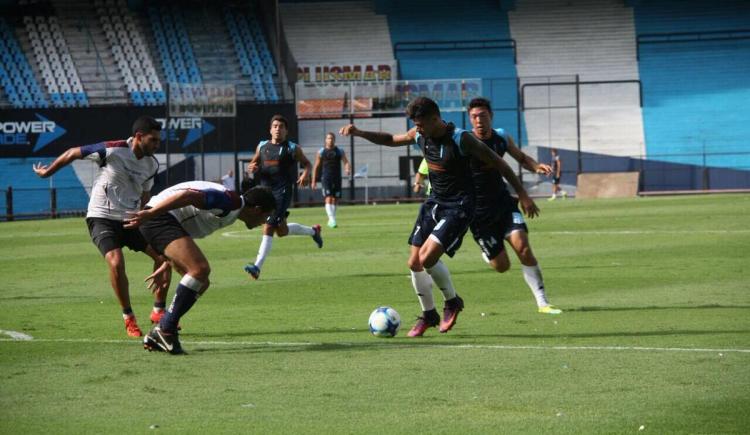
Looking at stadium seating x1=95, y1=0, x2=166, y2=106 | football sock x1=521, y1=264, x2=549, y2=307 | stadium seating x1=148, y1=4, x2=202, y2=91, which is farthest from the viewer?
stadium seating x1=148, y1=4, x2=202, y2=91

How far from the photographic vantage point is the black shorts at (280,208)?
726 inches

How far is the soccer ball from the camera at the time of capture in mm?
10539

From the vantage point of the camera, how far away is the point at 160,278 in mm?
11430

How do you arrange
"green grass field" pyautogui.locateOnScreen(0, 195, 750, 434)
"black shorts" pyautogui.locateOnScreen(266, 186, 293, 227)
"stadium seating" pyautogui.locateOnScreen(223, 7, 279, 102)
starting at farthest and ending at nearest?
"stadium seating" pyautogui.locateOnScreen(223, 7, 279, 102)
"black shorts" pyautogui.locateOnScreen(266, 186, 293, 227)
"green grass field" pyautogui.locateOnScreen(0, 195, 750, 434)

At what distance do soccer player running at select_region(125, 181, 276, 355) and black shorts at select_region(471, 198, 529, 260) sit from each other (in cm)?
355

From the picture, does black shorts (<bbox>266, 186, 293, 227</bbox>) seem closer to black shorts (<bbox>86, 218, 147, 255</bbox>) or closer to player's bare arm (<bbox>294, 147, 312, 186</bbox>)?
player's bare arm (<bbox>294, 147, 312, 186</bbox>)

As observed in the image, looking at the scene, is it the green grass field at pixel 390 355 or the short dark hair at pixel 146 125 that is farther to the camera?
the short dark hair at pixel 146 125

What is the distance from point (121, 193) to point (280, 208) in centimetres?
714

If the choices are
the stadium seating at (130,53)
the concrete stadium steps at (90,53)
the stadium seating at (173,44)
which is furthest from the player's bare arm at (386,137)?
the stadium seating at (173,44)

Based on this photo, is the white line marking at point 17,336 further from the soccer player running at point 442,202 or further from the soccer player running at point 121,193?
the soccer player running at point 442,202

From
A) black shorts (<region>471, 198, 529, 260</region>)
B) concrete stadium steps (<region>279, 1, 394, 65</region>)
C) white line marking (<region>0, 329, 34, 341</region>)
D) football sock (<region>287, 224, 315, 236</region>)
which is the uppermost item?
concrete stadium steps (<region>279, 1, 394, 65</region>)

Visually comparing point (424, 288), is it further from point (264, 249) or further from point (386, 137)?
point (264, 249)

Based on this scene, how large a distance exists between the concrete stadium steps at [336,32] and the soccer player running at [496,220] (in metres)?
43.9

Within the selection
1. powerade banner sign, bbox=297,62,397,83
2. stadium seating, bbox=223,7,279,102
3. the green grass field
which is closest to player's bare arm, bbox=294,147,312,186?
the green grass field
